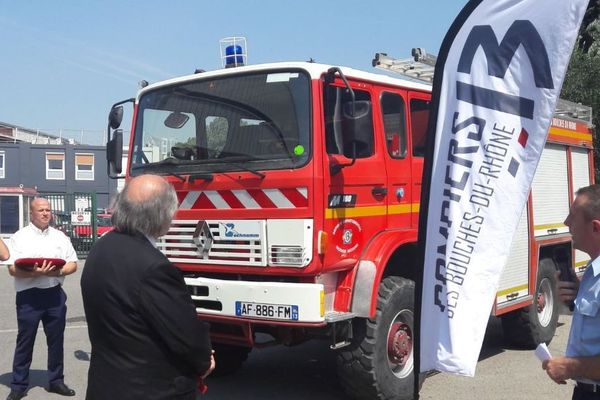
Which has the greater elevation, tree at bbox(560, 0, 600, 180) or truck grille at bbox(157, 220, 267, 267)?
tree at bbox(560, 0, 600, 180)

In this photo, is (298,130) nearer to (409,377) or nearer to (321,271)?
(321,271)

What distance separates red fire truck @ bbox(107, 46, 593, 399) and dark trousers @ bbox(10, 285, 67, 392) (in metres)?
1.23

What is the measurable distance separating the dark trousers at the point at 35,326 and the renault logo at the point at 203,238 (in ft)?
4.96

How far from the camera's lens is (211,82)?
Result: 565 cm

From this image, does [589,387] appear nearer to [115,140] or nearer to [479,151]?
[479,151]

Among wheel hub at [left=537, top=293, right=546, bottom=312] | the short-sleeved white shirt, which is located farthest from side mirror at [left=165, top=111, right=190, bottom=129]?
wheel hub at [left=537, top=293, right=546, bottom=312]

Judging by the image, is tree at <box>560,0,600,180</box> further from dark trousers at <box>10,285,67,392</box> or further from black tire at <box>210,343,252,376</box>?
dark trousers at <box>10,285,67,392</box>

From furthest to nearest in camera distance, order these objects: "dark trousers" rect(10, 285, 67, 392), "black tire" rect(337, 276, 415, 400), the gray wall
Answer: the gray wall, "dark trousers" rect(10, 285, 67, 392), "black tire" rect(337, 276, 415, 400)

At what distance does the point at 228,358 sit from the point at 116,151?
91.6 inches

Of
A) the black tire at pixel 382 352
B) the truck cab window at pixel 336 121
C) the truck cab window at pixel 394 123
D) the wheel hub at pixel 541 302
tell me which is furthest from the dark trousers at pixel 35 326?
the wheel hub at pixel 541 302

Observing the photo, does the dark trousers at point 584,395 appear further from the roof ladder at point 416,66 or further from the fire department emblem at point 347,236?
the roof ladder at point 416,66

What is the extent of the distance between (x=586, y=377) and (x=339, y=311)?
2.57m

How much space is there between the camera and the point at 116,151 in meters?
6.13

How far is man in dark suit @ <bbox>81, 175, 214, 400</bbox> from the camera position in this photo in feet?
8.66
